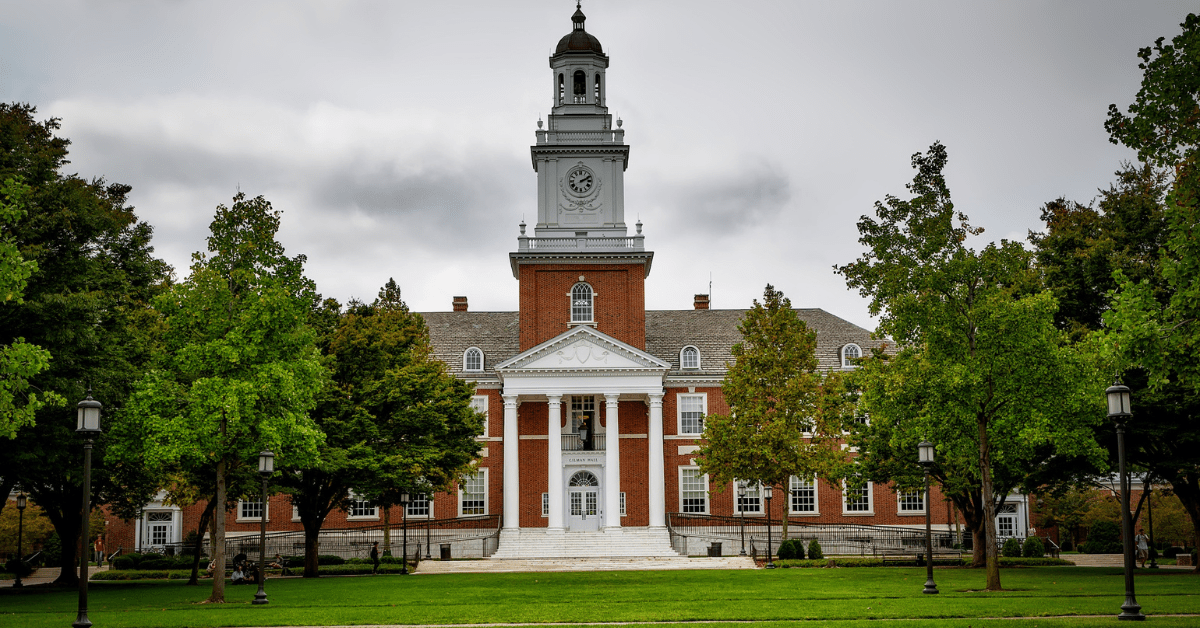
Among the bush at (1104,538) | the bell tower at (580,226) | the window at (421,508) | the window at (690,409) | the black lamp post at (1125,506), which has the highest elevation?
the bell tower at (580,226)

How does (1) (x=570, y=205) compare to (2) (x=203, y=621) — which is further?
(1) (x=570, y=205)

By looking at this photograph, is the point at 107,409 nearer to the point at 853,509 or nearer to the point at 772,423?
the point at 772,423

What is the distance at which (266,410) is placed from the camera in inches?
987

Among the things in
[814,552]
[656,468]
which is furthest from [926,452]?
[656,468]

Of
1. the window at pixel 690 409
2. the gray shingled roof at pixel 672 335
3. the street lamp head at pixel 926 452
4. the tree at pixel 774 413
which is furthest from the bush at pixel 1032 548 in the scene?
the street lamp head at pixel 926 452

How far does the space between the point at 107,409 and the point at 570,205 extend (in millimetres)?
29138

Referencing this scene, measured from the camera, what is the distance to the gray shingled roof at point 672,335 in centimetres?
5741

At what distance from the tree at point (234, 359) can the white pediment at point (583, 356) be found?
24839 millimetres

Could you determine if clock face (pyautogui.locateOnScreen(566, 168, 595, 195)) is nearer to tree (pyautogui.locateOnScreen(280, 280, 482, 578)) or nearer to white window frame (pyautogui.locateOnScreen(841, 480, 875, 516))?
tree (pyautogui.locateOnScreen(280, 280, 482, 578))

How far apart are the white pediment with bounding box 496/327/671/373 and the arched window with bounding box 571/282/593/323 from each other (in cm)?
253

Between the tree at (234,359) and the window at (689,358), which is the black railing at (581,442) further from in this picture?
the tree at (234,359)

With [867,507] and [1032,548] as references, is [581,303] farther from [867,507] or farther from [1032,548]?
[1032,548]

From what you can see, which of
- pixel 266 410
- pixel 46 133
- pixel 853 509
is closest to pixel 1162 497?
pixel 853 509

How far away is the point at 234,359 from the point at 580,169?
31.9m
